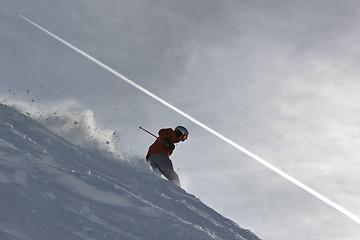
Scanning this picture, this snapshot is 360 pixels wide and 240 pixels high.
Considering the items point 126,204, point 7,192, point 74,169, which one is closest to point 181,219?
point 126,204

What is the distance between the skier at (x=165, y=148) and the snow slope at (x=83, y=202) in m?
3.33

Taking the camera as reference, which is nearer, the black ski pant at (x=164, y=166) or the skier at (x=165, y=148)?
the black ski pant at (x=164, y=166)

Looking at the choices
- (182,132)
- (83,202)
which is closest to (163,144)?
(182,132)

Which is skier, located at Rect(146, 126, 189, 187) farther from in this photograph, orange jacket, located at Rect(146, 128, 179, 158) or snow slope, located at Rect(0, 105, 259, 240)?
snow slope, located at Rect(0, 105, 259, 240)

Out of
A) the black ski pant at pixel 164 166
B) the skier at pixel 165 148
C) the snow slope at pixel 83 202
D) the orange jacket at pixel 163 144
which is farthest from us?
the orange jacket at pixel 163 144

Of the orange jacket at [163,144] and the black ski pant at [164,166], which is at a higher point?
the orange jacket at [163,144]

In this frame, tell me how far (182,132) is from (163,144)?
2.74ft

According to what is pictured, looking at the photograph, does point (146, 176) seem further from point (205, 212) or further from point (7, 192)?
point (7, 192)

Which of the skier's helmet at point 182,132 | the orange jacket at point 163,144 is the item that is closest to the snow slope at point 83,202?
the orange jacket at point 163,144

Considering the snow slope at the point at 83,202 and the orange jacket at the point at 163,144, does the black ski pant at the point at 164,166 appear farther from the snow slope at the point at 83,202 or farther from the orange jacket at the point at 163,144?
the snow slope at the point at 83,202

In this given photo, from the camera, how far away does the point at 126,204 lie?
937 centimetres

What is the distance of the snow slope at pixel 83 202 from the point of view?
7.60 m

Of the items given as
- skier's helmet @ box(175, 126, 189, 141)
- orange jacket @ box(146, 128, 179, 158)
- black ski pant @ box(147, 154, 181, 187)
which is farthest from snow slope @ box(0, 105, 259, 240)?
skier's helmet @ box(175, 126, 189, 141)

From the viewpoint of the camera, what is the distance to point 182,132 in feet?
55.1
